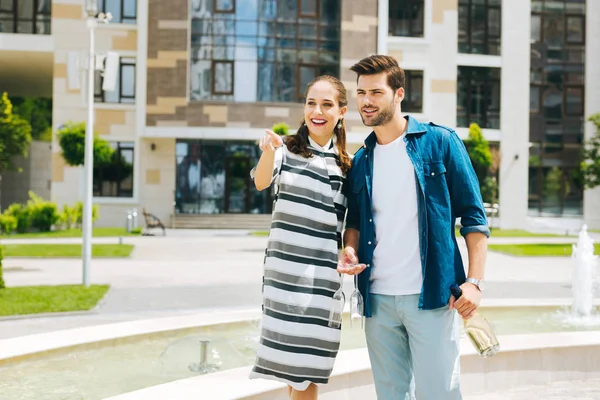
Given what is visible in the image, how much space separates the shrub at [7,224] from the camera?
25672mm

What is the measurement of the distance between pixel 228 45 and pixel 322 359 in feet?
97.2

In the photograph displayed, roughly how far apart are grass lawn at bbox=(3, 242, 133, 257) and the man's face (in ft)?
48.8

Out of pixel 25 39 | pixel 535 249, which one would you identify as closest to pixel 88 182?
pixel 535 249

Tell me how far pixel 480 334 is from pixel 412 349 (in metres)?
0.29

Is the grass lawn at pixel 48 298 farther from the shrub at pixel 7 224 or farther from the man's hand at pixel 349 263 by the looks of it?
the shrub at pixel 7 224

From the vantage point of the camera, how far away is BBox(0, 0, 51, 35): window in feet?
103

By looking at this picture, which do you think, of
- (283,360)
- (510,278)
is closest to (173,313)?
(283,360)

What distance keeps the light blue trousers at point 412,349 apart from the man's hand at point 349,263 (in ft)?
0.55

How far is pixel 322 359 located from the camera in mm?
3289

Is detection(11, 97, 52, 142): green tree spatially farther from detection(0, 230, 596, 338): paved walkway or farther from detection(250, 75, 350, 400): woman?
detection(250, 75, 350, 400): woman

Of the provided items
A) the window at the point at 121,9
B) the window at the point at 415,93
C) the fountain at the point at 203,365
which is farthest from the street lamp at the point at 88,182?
the window at the point at 415,93

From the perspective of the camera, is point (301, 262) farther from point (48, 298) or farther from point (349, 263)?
point (48, 298)

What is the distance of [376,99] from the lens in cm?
315

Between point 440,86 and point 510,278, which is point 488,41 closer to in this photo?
point 440,86
